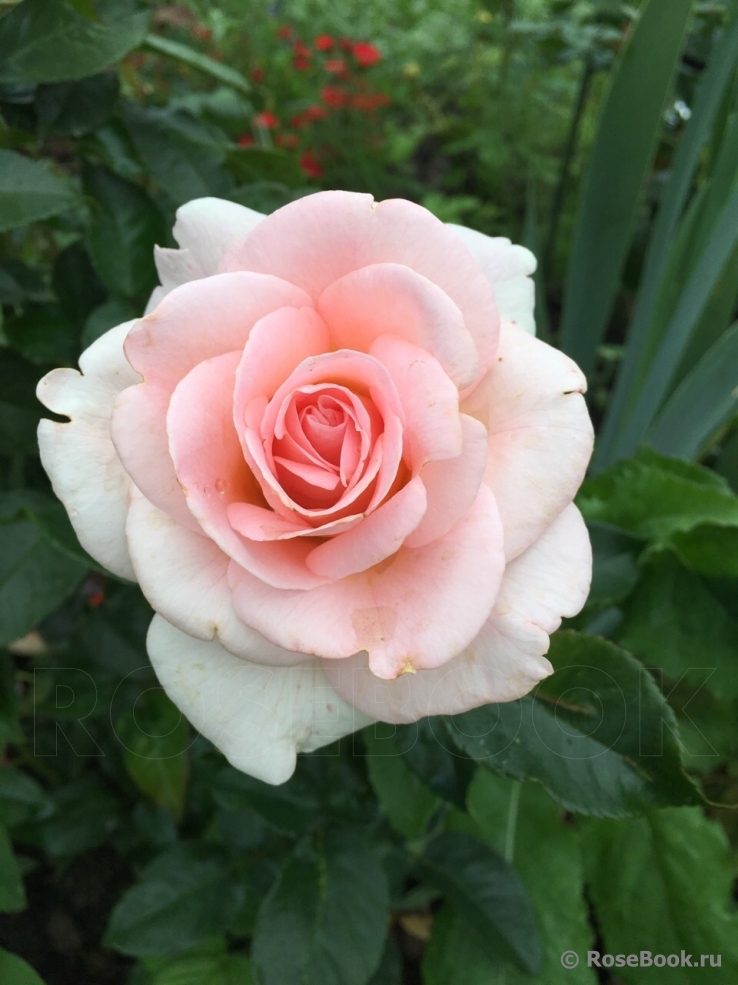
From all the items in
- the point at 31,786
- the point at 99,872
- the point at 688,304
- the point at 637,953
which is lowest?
the point at 99,872

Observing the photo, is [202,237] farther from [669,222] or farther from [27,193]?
[669,222]

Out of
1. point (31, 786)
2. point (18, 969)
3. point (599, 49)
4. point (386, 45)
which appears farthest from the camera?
point (386, 45)

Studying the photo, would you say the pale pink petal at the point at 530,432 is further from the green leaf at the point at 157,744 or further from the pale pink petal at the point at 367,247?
the green leaf at the point at 157,744

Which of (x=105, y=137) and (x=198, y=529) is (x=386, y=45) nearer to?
(x=105, y=137)

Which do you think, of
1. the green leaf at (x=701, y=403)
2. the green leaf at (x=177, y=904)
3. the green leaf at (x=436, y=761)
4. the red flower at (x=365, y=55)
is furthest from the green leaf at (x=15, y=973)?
the red flower at (x=365, y=55)

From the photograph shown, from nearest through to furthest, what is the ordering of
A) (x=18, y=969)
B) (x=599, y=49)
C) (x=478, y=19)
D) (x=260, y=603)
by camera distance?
(x=260, y=603)
(x=18, y=969)
(x=599, y=49)
(x=478, y=19)

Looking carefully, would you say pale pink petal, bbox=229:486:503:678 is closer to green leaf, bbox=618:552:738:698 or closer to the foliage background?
the foliage background

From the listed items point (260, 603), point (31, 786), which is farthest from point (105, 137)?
point (31, 786)

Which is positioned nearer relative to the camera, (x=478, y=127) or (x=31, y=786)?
(x=31, y=786)
